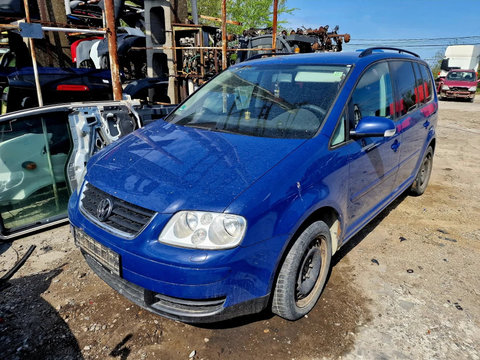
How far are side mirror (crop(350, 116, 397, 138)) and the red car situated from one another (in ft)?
70.3

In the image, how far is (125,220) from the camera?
6.70ft

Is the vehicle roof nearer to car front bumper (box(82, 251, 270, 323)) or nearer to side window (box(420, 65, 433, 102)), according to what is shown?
side window (box(420, 65, 433, 102))

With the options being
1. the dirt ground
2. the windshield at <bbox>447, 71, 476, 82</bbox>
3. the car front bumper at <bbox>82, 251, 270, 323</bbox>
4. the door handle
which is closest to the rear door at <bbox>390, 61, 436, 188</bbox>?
the door handle

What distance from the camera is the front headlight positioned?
182 centimetres

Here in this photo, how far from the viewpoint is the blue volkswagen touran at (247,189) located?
6.06 ft

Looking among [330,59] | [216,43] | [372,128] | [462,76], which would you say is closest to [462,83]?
[462,76]

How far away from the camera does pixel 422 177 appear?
4664mm

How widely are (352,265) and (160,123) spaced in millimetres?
2155

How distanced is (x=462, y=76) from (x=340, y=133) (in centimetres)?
2267

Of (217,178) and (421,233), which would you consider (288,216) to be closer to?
(217,178)

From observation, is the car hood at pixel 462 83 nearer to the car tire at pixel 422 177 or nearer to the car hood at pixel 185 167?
the car tire at pixel 422 177

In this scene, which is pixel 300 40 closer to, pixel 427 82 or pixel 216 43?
pixel 216 43

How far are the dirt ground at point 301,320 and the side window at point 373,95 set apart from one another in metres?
1.33

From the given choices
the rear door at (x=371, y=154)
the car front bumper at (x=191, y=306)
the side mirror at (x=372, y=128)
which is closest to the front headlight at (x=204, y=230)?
the car front bumper at (x=191, y=306)
